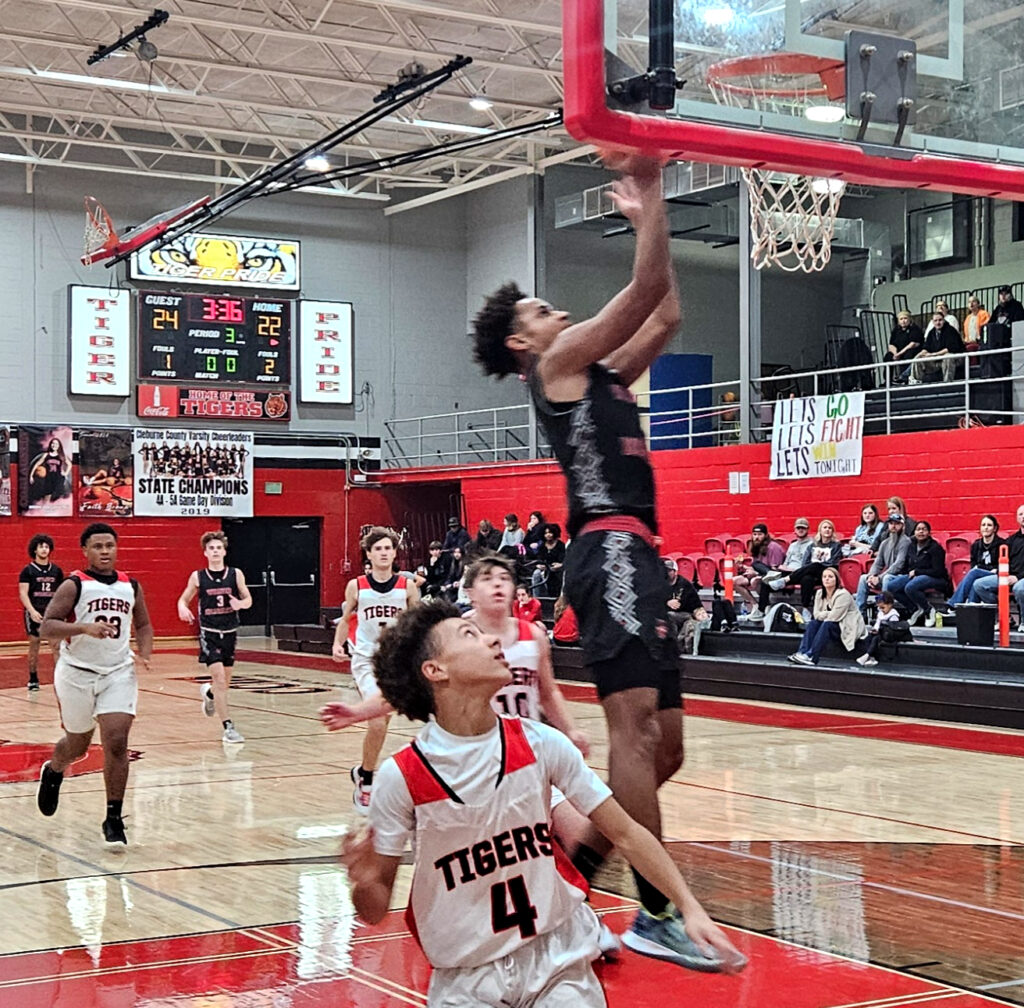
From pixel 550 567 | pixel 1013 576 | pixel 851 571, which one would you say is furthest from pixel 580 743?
pixel 550 567

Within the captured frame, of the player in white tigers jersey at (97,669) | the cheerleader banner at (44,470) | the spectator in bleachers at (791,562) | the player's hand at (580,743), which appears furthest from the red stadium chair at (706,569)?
the player's hand at (580,743)

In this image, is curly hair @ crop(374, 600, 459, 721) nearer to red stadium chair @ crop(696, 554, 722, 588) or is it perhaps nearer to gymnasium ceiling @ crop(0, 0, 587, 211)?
gymnasium ceiling @ crop(0, 0, 587, 211)

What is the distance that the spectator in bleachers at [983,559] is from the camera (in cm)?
1456

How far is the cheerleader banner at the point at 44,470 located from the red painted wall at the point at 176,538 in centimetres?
23

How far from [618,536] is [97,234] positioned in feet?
66.2

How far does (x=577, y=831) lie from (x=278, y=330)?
76.2ft

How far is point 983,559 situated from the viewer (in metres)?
14.8

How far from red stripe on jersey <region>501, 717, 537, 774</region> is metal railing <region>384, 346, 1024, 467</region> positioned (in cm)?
1354

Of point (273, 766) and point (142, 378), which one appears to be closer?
point (273, 766)

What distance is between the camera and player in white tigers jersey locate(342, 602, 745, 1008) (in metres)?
3.02

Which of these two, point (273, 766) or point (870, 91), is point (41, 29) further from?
point (870, 91)

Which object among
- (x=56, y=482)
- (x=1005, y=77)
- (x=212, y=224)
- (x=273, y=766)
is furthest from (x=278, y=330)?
(x=1005, y=77)

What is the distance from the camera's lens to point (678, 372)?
25.4 meters

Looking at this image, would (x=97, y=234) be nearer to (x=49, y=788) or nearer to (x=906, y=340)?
(x=906, y=340)
